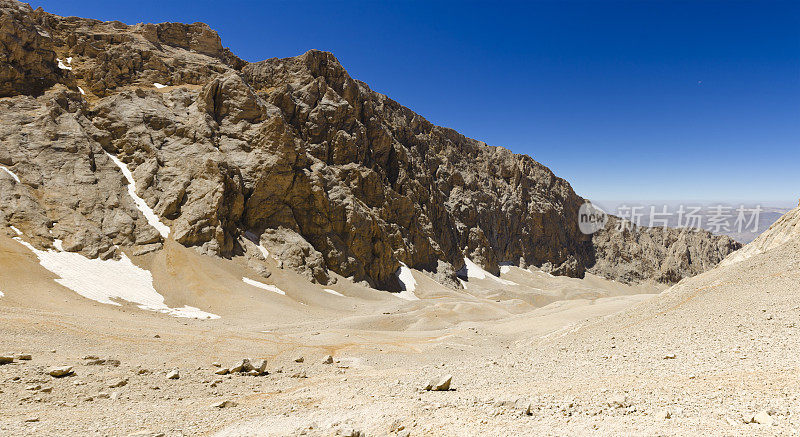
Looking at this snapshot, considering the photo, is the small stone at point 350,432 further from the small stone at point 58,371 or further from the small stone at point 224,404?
the small stone at point 58,371

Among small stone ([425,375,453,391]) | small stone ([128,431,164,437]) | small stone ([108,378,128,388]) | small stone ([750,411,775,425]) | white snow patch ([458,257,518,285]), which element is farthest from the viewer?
white snow patch ([458,257,518,285])

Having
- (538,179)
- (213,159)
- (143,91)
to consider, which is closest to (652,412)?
(213,159)

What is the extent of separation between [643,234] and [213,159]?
158 meters

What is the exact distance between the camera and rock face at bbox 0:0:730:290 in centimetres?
4591

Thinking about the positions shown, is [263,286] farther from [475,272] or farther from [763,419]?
[475,272]

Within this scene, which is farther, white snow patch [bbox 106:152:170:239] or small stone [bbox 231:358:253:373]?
white snow patch [bbox 106:152:170:239]

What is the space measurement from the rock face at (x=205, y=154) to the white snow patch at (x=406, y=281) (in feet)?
6.33

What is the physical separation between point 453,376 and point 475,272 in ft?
304

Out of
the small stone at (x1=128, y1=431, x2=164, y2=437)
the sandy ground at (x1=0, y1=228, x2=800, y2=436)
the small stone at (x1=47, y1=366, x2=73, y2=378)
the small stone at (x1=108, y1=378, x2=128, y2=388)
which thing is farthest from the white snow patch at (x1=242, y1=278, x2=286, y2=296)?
the small stone at (x1=128, y1=431, x2=164, y2=437)

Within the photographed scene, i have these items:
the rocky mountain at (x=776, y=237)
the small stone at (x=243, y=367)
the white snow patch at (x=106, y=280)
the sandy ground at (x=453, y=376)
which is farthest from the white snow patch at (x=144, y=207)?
the rocky mountain at (x=776, y=237)

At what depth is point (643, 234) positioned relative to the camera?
15350cm

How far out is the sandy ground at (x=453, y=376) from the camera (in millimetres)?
7191

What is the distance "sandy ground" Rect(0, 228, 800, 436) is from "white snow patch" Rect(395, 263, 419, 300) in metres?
43.7

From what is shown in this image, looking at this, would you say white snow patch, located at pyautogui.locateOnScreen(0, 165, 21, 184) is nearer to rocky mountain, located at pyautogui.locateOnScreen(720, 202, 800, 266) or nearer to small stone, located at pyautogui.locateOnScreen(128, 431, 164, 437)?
small stone, located at pyautogui.locateOnScreen(128, 431, 164, 437)
